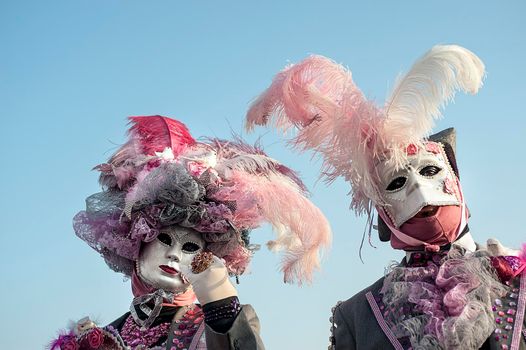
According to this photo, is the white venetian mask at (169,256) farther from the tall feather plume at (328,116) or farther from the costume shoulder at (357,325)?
the costume shoulder at (357,325)

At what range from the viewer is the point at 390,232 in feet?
16.3

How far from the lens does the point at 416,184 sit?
4766 millimetres

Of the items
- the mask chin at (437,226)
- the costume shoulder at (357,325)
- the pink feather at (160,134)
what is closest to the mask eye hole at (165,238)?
the pink feather at (160,134)

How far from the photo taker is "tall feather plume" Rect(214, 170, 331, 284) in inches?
217

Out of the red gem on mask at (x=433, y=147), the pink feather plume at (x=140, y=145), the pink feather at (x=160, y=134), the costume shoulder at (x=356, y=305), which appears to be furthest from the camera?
the pink feather at (x=160, y=134)

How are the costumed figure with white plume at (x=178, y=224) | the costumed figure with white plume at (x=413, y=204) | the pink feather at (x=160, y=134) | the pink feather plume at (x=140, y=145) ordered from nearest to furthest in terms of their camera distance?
1. the costumed figure with white plume at (x=413, y=204)
2. the costumed figure with white plume at (x=178, y=224)
3. the pink feather plume at (x=140, y=145)
4. the pink feather at (x=160, y=134)

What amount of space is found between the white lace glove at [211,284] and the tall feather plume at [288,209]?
0.83 metres

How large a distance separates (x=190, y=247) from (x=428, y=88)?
192cm

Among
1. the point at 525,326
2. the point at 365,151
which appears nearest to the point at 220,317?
the point at 365,151

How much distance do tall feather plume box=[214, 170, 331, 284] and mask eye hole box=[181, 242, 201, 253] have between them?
33cm

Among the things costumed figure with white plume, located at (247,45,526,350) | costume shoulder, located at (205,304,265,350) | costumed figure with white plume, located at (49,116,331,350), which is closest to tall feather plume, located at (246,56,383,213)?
costumed figure with white plume, located at (247,45,526,350)

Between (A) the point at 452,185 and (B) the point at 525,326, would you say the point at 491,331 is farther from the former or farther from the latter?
(A) the point at 452,185

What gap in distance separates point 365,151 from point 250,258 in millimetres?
1318

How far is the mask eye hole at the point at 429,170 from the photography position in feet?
15.9
